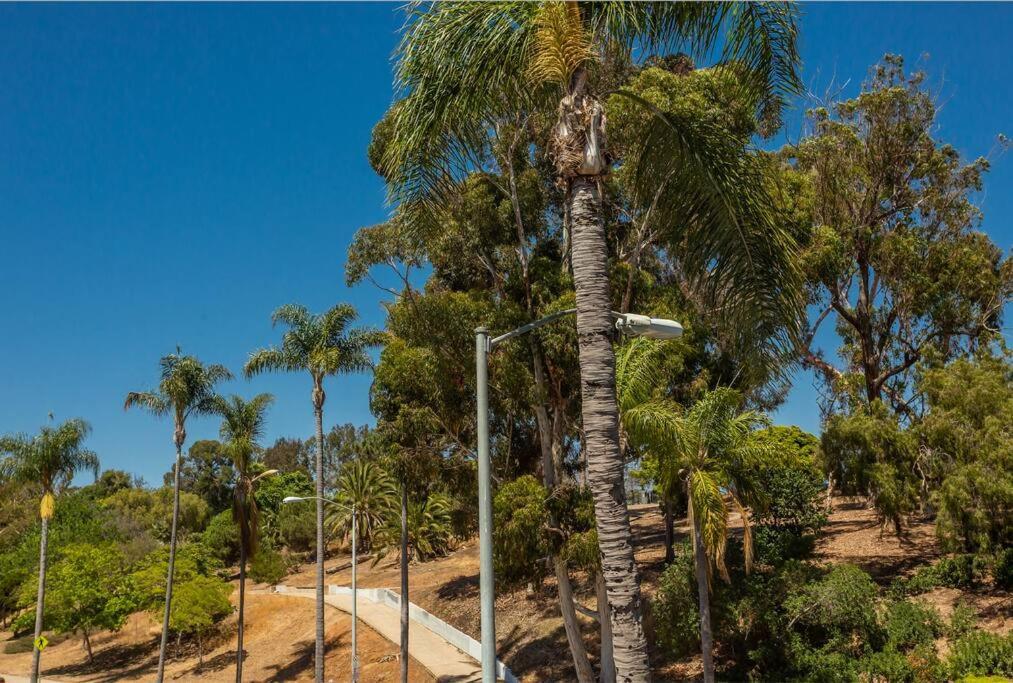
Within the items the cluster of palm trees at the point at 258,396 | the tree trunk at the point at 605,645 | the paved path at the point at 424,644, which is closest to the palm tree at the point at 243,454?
the cluster of palm trees at the point at 258,396

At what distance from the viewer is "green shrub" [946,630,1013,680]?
16.7 metres

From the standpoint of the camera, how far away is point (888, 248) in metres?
27.5

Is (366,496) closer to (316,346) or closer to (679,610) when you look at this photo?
(316,346)

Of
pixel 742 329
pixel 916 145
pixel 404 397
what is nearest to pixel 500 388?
pixel 404 397

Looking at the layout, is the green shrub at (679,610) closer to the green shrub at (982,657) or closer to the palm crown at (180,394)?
the green shrub at (982,657)

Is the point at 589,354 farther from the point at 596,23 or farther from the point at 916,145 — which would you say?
the point at 916,145

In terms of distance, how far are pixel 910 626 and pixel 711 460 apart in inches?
290

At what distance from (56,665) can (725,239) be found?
5325 centimetres

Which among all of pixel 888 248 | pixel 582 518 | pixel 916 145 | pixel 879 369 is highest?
pixel 916 145

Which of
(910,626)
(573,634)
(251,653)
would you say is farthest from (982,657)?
(251,653)

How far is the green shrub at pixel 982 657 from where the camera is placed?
16656mm

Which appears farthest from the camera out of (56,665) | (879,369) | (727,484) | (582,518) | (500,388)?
(56,665)

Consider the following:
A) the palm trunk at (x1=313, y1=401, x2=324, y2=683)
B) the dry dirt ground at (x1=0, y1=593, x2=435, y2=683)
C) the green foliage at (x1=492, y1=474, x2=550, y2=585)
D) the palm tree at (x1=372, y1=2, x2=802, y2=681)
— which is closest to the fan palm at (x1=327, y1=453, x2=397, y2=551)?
the dry dirt ground at (x1=0, y1=593, x2=435, y2=683)

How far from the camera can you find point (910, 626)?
18922 mm
